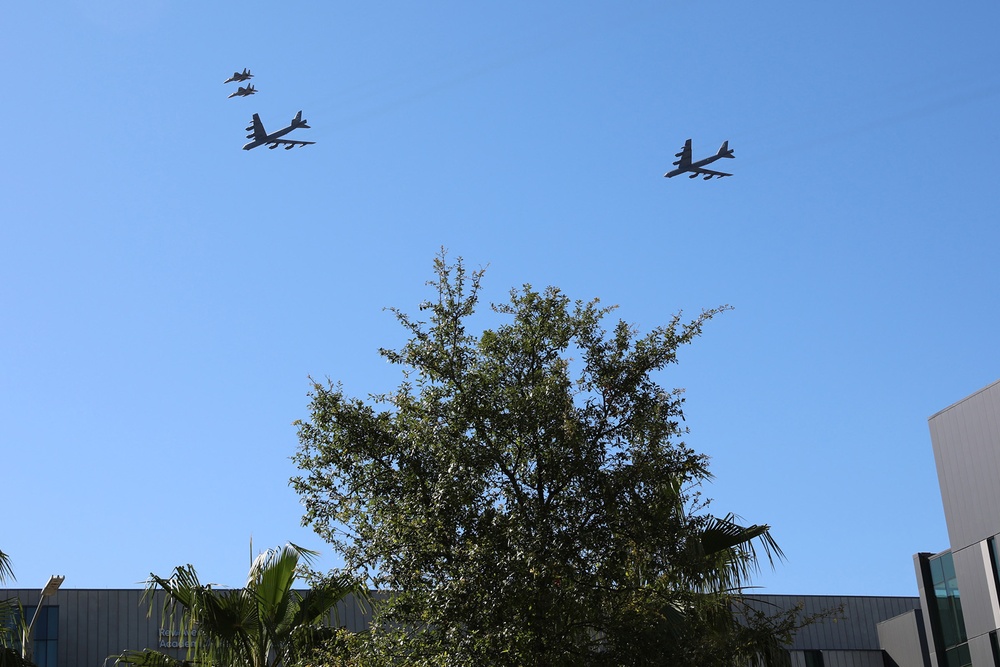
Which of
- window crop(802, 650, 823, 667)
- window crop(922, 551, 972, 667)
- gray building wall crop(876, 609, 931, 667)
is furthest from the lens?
window crop(802, 650, 823, 667)

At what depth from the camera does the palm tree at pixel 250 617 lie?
15.9m

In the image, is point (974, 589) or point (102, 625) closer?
point (974, 589)

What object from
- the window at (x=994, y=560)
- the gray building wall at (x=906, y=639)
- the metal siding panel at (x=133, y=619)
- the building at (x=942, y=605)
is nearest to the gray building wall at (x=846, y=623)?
the gray building wall at (x=906, y=639)

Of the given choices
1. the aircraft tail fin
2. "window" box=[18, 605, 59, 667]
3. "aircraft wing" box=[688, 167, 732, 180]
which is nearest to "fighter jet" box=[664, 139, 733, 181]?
"aircraft wing" box=[688, 167, 732, 180]

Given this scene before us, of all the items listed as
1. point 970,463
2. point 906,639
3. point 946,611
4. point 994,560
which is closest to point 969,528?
point 994,560

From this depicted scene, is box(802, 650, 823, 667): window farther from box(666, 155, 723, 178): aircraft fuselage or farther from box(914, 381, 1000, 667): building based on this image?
Result: box(666, 155, 723, 178): aircraft fuselage

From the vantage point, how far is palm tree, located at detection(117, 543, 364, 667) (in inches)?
627

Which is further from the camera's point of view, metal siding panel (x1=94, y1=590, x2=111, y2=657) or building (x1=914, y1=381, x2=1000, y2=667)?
metal siding panel (x1=94, y1=590, x2=111, y2=657)

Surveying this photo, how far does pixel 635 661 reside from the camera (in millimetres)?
13609

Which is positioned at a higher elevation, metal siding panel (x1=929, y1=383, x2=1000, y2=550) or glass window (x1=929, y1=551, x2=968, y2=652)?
metal siding panel (x1=929, y1=383, x2=1000, y2=550)

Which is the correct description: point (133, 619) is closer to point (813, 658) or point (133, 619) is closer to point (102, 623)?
point (102, 623)

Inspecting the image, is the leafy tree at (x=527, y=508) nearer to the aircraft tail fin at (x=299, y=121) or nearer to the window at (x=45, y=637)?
the window at (x=45, y=637)

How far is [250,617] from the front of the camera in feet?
53.4

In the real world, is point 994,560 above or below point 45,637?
below
